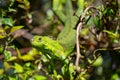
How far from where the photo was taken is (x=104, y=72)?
103 inches

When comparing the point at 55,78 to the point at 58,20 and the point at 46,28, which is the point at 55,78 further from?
the point at 46,28

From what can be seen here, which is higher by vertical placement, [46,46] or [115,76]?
[46,46]

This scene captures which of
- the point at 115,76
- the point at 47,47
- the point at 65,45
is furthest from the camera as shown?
the point at 115,76

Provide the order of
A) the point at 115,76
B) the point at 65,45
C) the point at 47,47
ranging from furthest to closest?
the point at 115,76 → the point at 65,45 → the point at 47,47

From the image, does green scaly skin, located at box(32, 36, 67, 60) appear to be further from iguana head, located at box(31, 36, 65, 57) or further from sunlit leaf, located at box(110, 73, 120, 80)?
sunlit leaf, located at box(110, 73, 120, 80)

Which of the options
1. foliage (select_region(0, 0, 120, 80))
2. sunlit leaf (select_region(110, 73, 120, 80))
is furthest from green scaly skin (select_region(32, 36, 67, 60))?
sunlit leaf (select_region(110, 73, 120, 80))

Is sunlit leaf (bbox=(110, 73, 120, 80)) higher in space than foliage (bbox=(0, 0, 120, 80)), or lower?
lower

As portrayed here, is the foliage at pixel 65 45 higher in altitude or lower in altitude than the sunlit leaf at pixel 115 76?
higher

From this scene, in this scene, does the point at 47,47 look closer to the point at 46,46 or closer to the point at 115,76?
the point at 46,46

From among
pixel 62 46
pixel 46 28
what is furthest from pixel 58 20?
pixel 62 46

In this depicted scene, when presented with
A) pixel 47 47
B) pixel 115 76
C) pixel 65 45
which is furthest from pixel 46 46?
pixel 115 76

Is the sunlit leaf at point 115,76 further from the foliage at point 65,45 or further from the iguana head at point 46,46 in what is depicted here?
the iguana head at point 46,46

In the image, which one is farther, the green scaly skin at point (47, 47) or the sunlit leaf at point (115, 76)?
the sunlit leaf at point (115, 76)

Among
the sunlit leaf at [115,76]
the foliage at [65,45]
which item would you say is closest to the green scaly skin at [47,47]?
the foliage at [65,45]
